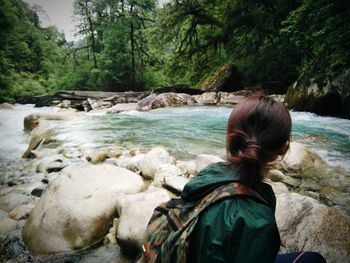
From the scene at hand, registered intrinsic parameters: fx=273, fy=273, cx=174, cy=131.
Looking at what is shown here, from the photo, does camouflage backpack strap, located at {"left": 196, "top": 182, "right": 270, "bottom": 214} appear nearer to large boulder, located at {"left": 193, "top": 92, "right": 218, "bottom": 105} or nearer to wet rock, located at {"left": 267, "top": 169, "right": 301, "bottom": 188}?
wet rock, located at {"left": 267, "top": 169, "right": 301, "bottom": 188}

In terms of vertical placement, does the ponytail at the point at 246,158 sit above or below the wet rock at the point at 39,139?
above

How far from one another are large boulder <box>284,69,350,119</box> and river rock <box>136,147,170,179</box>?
6651mm

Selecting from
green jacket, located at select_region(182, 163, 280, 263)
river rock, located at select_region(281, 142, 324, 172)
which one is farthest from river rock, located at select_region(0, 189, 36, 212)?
river rock, located at select_region(281, 142, 324, 172)

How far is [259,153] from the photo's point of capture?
105 cm

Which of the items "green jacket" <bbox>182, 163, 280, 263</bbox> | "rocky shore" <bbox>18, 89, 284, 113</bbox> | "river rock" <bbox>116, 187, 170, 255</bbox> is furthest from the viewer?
"rocky shore" <bbox>18, 89, 284, 113</bbox>

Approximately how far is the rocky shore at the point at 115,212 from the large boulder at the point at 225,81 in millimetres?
12514

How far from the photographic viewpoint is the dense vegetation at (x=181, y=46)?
45.2 ft

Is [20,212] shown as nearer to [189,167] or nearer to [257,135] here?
[189,167]

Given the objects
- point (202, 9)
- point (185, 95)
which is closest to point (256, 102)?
point (185, 95)

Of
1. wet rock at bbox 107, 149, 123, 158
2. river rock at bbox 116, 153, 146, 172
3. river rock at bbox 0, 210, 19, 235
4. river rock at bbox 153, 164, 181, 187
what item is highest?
river rock at bbox 153, 164, 181, 187

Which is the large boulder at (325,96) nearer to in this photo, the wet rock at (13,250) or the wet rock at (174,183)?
the wet rock at (174,183)

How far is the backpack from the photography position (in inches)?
37.7

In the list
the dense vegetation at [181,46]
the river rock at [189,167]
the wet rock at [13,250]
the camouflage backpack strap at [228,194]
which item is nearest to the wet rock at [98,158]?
the river rock at [189,167]

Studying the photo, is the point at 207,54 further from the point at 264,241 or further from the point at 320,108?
the point at 264,241
